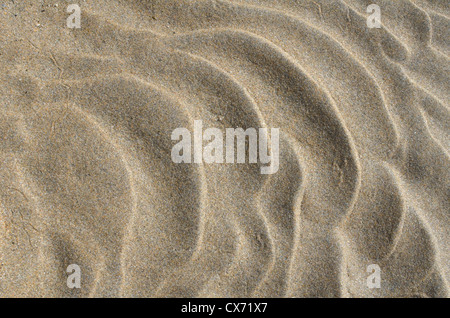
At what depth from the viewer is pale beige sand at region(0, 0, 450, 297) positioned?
1.60 metres

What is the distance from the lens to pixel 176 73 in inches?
66.9

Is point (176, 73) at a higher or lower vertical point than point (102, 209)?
higher

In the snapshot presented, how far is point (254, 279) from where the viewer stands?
1.61 meters

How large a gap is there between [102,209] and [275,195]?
2.50 feet

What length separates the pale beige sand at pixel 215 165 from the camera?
1602 mm

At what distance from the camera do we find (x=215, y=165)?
1.66 metres
